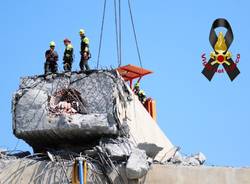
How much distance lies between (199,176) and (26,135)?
496cm

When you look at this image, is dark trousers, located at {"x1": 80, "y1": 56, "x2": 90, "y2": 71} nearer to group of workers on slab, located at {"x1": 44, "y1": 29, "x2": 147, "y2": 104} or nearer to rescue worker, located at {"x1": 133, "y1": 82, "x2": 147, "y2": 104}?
group of workers on slab, located at {"x1": 44, "y1": 29, "x2": 147, "y2": 104}

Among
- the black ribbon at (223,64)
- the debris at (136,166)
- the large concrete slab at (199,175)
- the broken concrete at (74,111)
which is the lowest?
the large concrete slab at (199,175)

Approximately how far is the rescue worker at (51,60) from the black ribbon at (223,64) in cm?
427

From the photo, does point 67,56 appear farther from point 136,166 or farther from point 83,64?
point 136,166

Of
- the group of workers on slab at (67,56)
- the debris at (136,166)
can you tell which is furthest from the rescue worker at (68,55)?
the debris at (136,166)

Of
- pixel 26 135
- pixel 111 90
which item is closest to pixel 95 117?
pixel 111 90

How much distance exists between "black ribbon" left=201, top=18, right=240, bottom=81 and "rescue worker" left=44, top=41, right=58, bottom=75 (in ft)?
14.0

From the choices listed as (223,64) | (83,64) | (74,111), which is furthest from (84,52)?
(223,64)

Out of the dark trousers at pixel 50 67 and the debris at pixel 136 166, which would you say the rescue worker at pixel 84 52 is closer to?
the dark trousers at pixel 50 67

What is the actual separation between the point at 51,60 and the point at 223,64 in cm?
500

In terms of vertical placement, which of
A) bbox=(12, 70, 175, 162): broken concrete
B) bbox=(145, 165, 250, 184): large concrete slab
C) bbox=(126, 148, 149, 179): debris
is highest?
bbox=(12, 70, 175, 162): broken concrete

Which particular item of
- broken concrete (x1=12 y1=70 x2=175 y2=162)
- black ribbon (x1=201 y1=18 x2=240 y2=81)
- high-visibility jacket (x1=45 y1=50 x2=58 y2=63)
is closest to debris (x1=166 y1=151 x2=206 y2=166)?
broken concrete (x1=12 y1=70 x2=175 y2=162)

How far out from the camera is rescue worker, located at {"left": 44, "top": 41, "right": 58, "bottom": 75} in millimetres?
18919

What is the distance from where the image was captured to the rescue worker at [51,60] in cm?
1892
